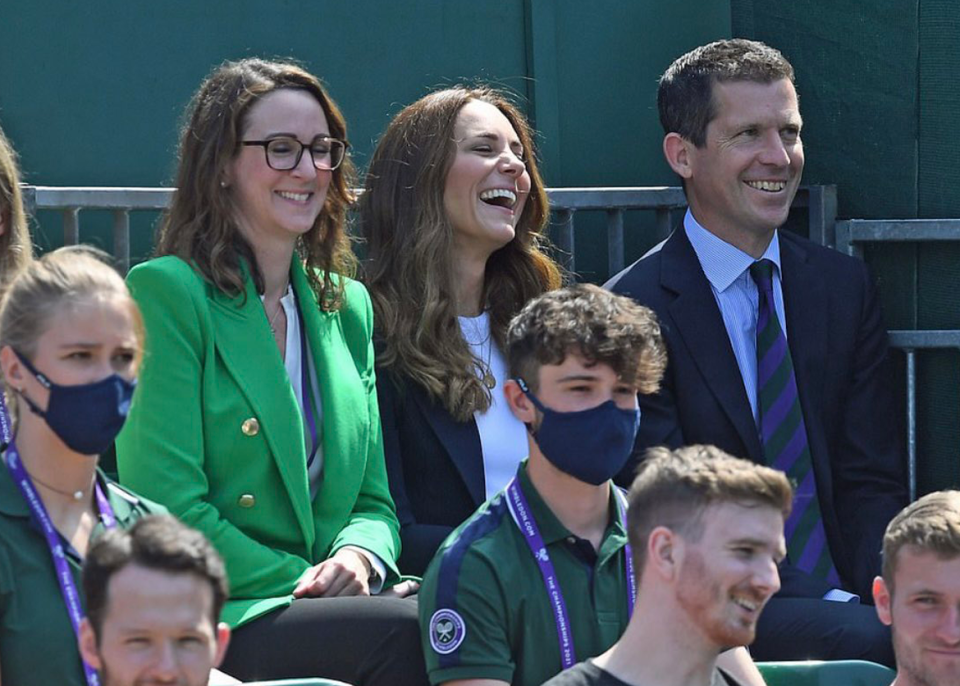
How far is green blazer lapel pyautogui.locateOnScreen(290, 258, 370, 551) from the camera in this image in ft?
12.6

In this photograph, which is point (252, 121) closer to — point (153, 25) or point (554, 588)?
point (153, 25)

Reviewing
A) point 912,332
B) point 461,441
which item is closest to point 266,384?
point 461,441

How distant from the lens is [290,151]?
3.98 metres

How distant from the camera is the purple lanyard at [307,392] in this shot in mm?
3877

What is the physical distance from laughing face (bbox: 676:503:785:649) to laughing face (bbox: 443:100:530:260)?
1.68m

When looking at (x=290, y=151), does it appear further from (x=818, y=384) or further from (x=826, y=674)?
(x=826, y=674)

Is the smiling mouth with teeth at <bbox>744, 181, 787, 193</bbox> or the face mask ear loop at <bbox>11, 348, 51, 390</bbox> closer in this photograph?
the face mask ear loop at <bbox>11, 348, 51, 390</bbox>

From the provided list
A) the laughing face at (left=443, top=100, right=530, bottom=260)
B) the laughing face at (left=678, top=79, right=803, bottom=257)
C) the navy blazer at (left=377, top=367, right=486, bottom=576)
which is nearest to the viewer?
the navy blazer at (left=377, top=367, right=486, bottom=576)

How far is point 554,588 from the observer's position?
3291mm

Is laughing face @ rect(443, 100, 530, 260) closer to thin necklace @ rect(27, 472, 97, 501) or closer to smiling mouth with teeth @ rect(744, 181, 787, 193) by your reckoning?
smiling mouth with teeth @ rect(744, 181, 787, 193)

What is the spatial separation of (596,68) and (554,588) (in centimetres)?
248

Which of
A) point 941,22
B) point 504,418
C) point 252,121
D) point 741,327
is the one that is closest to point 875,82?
point 941,22

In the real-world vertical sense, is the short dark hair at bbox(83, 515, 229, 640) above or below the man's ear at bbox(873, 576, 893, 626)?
above

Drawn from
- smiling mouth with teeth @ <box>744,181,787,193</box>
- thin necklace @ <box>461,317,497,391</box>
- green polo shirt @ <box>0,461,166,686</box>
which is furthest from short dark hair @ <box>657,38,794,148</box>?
green polo shirt @ <box>0,461,166,686</box>
